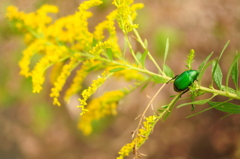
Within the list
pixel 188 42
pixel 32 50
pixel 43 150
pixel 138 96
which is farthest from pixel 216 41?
pixel 43 150

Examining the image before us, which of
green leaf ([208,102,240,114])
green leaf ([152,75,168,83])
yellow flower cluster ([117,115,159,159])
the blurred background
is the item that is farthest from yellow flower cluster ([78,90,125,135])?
the blurred background

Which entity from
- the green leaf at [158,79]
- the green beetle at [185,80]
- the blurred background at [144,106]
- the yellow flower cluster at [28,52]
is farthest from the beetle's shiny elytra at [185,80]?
the blurred background at [144,106]

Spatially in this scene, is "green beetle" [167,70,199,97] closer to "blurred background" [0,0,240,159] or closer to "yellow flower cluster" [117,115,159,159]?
"yellow flower cluster" [117,115,159,159]

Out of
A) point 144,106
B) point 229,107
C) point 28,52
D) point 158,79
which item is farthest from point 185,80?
point 144,106

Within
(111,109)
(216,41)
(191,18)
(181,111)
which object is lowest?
(111,109)

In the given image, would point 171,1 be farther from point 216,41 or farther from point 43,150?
point 43,150

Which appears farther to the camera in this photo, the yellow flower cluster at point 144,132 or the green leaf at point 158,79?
the green leaf at point 158,79

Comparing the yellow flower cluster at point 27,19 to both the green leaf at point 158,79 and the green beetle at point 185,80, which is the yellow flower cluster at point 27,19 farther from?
the green beetle at point 185,80

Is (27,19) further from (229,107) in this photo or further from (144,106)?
(144,106)
